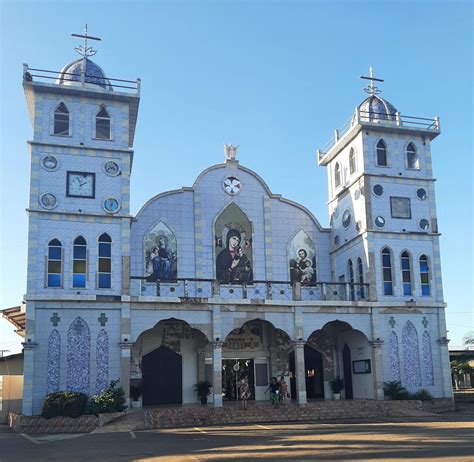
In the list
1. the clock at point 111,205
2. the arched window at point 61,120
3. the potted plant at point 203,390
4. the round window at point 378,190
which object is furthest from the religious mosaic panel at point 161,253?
the round window at point 378,190

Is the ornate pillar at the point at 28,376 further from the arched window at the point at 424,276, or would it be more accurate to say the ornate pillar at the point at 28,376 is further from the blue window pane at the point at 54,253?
the arched window at the point at 424,276

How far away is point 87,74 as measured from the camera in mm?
28719

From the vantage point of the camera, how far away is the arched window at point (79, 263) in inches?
1019

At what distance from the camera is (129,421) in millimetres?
23234

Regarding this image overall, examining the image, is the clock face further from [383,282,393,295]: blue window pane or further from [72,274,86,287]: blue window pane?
[72,274,86,287]: blue window pane

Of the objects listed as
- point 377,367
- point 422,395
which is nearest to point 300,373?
point 377,367

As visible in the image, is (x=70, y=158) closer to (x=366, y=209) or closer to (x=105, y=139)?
(x=105, y=139)

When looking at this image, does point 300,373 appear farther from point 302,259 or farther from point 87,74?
point 87,74

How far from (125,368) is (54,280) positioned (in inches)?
181

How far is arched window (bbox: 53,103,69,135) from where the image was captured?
27453 mm

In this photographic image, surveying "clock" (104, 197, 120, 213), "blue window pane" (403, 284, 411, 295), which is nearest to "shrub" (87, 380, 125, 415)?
"clock" (104, 197, 120, 213)

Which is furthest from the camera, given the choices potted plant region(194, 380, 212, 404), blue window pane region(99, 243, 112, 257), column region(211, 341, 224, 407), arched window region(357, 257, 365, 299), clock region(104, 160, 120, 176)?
arched window region(357, 257, 365, 299)

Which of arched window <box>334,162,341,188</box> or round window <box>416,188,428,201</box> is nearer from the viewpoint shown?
round window <box>416,188,428,201</box>

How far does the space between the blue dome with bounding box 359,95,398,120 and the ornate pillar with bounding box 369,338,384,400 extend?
11228 mm
